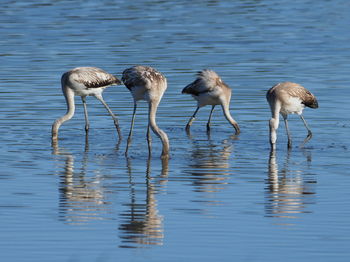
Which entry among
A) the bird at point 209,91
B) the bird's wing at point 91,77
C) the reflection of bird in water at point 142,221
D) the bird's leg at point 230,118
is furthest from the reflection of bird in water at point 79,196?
the bird at point 209,91

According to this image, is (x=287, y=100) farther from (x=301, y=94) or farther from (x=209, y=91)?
(x=209, y=91)

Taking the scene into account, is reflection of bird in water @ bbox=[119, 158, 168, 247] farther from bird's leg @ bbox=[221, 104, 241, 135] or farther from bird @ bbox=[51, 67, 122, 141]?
bird @ bbox=[51, 67, 122, 141]

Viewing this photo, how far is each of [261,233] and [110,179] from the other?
3.31 metres

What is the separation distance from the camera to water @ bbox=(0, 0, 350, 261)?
31.9ft

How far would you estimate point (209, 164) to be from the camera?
13.9 meters

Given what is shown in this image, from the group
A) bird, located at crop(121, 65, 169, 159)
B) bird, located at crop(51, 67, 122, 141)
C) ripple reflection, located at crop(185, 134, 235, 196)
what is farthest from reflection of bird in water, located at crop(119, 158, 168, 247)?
bird, located at crop(51, 67, 122, 141)

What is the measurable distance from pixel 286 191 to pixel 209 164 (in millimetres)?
2015

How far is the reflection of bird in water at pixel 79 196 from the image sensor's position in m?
10.7

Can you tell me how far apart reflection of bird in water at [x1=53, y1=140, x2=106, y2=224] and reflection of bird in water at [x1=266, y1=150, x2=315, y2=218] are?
6.28 ft

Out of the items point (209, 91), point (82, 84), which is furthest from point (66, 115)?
point (209, 91)

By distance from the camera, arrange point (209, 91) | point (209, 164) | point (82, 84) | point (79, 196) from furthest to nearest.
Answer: point (209, 91) → point (82, 84) → point (209, 164) → point (79, 196)

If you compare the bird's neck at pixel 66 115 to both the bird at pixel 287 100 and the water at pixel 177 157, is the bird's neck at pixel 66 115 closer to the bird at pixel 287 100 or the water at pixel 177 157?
the water at pixel 177 157

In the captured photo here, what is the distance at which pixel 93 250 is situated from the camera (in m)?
9.32

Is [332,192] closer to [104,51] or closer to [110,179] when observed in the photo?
[110,179]
